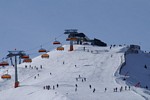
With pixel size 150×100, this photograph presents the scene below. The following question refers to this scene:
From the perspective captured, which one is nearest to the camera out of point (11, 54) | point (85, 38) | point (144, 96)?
point (144, 96)

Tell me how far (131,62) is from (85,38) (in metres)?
18.9

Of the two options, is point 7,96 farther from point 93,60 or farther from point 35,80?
point 93,60

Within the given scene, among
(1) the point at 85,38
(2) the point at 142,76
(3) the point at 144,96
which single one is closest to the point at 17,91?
(3) the point at 144,96

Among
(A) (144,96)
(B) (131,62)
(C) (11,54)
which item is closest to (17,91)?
(C) (11,54)

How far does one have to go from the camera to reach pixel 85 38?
110562mm

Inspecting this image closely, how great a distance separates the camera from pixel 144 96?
6219 cm

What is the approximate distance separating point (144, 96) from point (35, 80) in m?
20.5

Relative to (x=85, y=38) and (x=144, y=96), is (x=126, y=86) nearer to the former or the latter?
(x=144, y=96)

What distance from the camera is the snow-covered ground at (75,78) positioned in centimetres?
6328

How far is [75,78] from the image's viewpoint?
3039 inches

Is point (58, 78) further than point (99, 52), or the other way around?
point (99, 52)

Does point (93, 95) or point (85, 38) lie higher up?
point (85, 38)

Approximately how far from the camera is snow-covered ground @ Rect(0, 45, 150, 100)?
6328 cm

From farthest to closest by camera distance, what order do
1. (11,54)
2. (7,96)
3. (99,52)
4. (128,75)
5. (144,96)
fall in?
(99,52) → (128,75) → (11,54) → (7,96) → (144,96)
